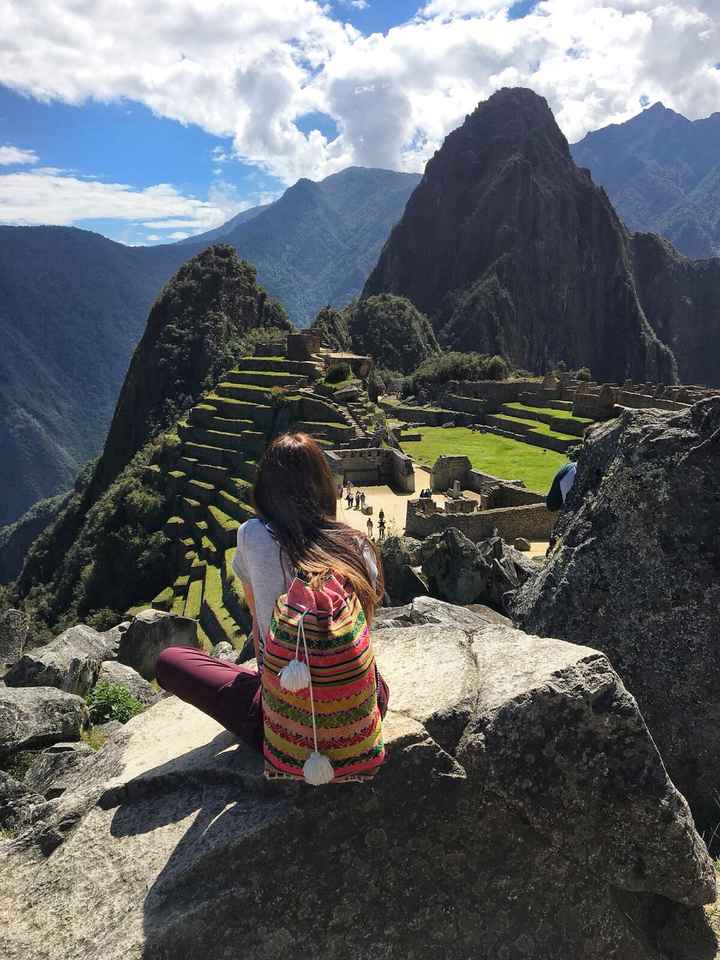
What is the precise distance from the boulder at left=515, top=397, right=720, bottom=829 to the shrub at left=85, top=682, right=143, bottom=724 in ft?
12.5

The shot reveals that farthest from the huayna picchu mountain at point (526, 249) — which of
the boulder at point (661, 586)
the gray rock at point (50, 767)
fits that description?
the gray rock at point (50, 767)

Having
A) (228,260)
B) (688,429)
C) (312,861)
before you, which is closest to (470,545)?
(688,429)

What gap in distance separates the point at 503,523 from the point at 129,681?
14658 mm

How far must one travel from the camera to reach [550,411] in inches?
1991

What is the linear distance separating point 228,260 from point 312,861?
301 ft

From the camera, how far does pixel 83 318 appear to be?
650 ft

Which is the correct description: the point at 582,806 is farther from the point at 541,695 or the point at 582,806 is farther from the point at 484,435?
the point at 484,435

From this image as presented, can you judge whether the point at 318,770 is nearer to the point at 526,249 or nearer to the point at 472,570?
the point at 472,570

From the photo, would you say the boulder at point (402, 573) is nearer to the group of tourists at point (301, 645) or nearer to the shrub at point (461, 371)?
the group of tourists at point (301, 645)

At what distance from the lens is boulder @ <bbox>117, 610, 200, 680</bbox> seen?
9680 mm

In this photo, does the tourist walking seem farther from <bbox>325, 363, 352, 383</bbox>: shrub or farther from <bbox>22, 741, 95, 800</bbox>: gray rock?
<bbox>325, 363, 352, 383</bbox>: shrub

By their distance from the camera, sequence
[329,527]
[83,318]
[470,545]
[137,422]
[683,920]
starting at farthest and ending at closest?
[83,318], [137,422], [470,545], [329,527], [683,920]

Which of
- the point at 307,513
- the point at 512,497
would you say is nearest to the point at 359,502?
the point at 512,497

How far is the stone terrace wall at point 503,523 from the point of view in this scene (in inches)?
794
